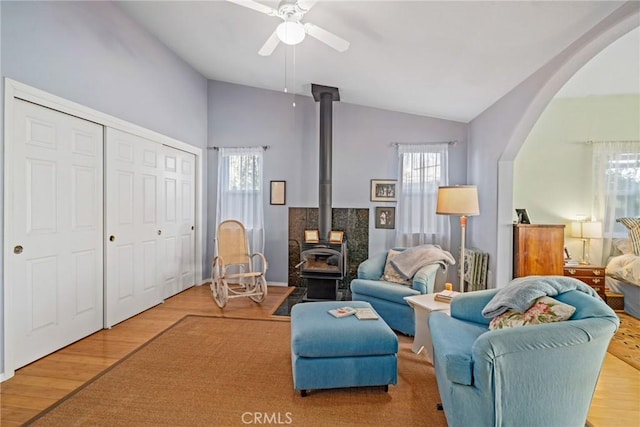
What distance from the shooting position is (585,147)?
4184 mm

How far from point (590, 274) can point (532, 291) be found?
2863 mm

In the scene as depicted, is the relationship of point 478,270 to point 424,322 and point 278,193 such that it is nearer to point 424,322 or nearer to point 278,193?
point 424,322

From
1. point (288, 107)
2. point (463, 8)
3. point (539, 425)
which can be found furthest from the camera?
point (288, 107)

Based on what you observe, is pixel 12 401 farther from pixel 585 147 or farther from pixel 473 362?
pixel 585 147

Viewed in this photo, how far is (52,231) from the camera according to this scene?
2.54 metres

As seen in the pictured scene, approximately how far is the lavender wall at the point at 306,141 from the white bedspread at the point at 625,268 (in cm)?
176

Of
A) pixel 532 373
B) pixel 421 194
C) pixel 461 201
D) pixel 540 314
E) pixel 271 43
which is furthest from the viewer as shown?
pixel 421 194

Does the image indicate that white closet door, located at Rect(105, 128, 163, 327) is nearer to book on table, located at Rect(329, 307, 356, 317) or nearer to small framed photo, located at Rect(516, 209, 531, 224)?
book on table, located at Rect(329, 307, 356, 317)

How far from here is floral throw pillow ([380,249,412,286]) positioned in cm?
332

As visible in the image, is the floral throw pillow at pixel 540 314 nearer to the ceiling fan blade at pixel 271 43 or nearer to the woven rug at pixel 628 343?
the woven rug at pixel 628 343

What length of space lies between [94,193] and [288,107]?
2.87 metres

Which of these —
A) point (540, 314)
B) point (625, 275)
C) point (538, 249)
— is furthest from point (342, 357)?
point (625, 275)

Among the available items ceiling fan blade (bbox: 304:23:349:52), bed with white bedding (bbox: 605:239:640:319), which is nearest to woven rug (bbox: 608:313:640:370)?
bed with white bedding (bbox: 605:239:640:319)

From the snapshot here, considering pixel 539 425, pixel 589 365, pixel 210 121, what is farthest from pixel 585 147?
pixel 210 121
